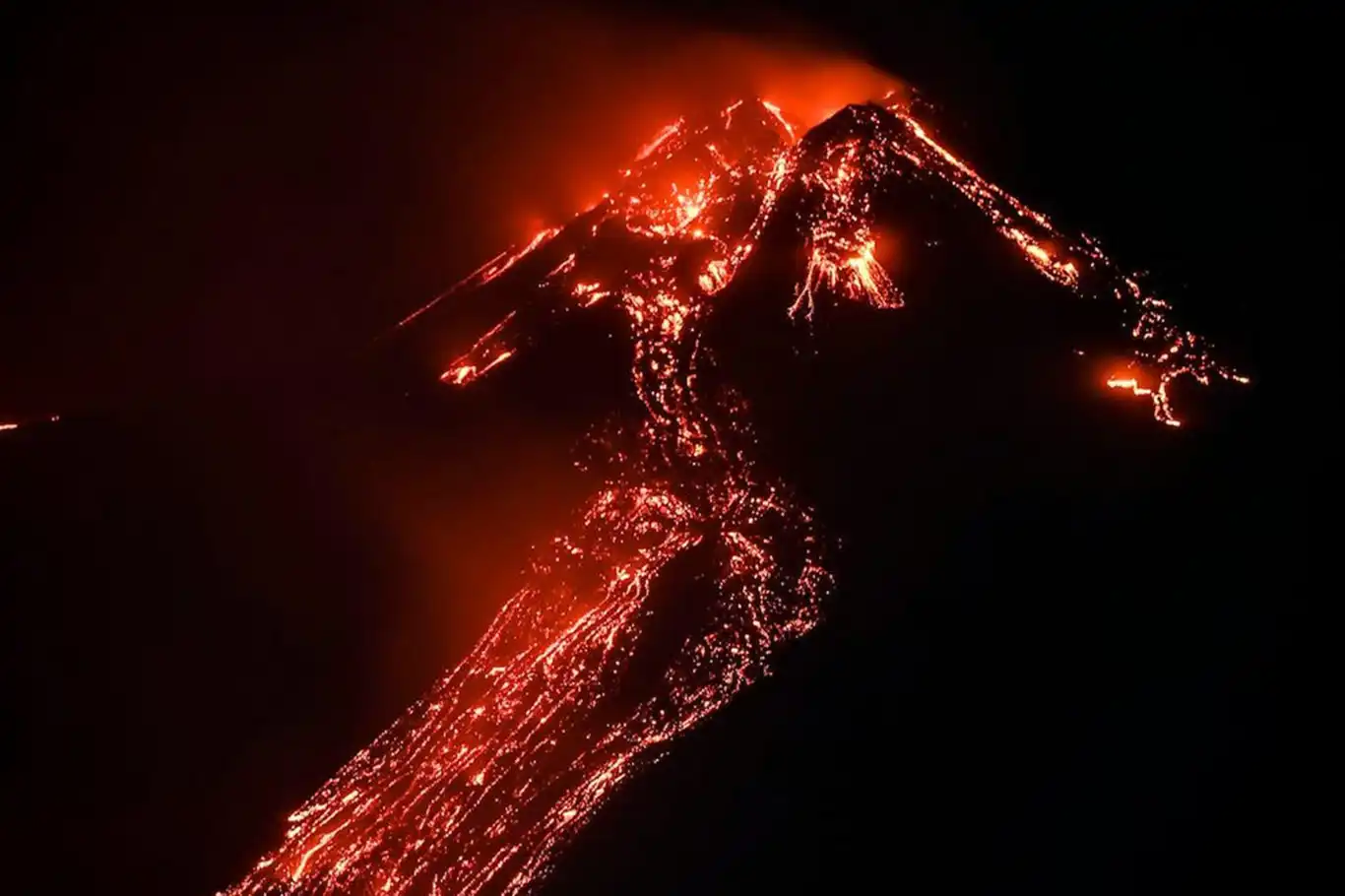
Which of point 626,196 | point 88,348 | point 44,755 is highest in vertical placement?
point 88,348

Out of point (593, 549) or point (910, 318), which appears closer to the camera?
point (593, 549)

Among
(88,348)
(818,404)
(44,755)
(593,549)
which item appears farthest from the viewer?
(88,348)

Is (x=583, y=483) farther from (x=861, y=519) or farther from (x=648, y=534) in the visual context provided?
(x=861, y=519)

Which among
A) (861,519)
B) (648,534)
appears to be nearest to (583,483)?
(648,534)

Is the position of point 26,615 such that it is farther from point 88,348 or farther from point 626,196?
point 626,196

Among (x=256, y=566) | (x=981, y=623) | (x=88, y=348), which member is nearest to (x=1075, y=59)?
(x=981, y=623)
